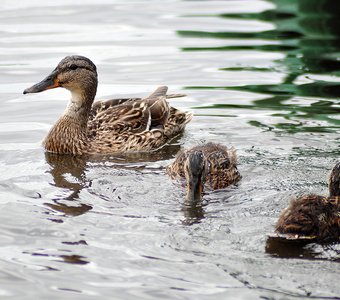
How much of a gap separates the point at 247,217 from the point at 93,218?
1.23 metres

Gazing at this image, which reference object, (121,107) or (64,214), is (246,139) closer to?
(121,107)

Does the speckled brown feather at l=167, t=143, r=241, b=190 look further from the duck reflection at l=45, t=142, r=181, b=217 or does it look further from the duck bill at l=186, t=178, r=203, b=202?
the duck reflection at l=45, t=142, r=181, b=217

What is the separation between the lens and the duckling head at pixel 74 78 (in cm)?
1045

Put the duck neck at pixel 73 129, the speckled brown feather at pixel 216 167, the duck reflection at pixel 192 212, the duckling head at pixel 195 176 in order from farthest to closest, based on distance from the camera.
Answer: the duck neck at pixel 73 129
the speckled brown feather at pixel 216 167
the duckling head at pixel 195 176
the duck reflection at pixel 192 212

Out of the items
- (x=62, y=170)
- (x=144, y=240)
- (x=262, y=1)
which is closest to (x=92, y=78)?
(x=62, y=170)

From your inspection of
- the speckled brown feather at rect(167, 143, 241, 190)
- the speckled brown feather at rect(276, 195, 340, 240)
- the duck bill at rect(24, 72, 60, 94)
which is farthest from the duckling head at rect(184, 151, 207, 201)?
the duck bill at rect(24, 72, 60, 94)

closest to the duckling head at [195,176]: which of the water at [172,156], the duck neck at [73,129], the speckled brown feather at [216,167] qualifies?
the water at [172,156]

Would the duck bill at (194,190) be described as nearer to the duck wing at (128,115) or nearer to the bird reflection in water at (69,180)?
the bird reflection in water at (69,180)

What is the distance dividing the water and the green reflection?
3cm

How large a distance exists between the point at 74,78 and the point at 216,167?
2361mm

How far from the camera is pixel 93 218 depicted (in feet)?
25.9

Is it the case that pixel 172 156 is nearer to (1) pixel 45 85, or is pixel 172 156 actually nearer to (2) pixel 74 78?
Answer: (2) pixel 74 78

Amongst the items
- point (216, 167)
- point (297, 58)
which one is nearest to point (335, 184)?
point (216, 167)

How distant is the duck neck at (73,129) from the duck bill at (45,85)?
0.33 meters
